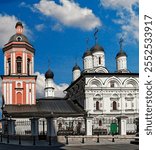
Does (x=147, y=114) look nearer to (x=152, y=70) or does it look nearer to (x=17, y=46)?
(x=152, y=70)

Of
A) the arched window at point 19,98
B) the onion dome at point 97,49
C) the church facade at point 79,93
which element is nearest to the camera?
the church facade at point 79,93

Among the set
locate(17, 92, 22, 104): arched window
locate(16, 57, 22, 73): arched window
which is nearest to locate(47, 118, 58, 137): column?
locate(17, 92, 22, 104): arched window

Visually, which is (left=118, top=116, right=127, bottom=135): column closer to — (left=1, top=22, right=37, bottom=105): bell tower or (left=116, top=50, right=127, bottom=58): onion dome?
(left=1, top=22, right=37, bottom=105): bell tower

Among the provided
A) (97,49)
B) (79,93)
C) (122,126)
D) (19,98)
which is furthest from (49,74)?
(122,126)

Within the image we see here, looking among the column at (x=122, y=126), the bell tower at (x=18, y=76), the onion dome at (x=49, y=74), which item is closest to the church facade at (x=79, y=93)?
the bell tower at (x=18, y=76)

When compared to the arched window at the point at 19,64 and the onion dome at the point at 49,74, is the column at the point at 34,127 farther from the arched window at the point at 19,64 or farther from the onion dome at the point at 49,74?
the onion dome at the point at 49,74

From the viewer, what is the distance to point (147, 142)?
246cm

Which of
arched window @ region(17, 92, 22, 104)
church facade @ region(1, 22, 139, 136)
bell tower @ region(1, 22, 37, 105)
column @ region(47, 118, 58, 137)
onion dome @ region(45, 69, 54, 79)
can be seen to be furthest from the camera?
onion dome @ region(45, 69, 54, 79)

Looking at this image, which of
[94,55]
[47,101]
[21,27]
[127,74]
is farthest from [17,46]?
[127,74]

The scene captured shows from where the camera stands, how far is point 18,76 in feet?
128

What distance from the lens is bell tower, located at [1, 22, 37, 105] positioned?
128ft

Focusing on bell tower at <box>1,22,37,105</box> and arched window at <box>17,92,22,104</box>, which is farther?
arched window at <box>17,92,22,104</box>

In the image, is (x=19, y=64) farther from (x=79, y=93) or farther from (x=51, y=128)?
(x=51, y=128)

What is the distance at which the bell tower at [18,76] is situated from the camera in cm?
3900
